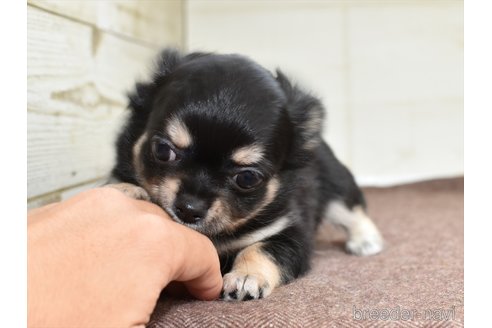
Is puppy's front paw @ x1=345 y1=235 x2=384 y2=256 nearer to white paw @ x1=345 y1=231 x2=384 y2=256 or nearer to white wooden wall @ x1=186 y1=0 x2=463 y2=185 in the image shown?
white paw @ x1=345 y1=231 x2=384 y2=256

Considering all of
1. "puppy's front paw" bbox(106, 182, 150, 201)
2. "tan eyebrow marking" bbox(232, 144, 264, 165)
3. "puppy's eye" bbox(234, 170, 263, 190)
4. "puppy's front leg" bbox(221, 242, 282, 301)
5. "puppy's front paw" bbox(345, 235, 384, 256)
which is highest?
"tan eyebrow marking" bbox(232, 144, 264, 165)

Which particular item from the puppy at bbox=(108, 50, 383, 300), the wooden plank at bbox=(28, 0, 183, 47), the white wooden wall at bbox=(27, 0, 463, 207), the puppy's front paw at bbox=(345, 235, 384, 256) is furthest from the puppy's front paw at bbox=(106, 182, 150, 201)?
the white wooden wall at bbox=(27, 0, 463, 207)

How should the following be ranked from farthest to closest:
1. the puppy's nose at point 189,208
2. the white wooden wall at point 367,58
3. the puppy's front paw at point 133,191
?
the white wooden wall at point 367,58
the puppy's front paw at point 133,191
the puppy's nose at point 189,208

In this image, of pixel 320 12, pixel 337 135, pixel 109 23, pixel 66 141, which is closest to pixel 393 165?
pixel 337 135

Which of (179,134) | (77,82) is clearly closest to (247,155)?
(179,134)

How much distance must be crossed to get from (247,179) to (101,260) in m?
0.47

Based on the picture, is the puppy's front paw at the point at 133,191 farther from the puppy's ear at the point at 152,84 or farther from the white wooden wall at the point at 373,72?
the white wooden wall at the point at 373,72

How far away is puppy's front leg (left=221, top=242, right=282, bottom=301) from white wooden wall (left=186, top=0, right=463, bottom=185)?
1.98 m

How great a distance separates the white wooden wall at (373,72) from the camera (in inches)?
129


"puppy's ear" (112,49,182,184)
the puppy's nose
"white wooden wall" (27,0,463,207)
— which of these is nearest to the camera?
the puppy's nose

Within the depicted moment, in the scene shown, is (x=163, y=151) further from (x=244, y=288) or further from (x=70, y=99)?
(x=70, y=99)

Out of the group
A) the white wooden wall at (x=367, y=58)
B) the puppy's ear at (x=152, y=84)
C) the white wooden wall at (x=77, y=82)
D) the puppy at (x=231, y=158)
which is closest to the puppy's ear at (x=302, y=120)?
the puppy at (x=231, y=158)

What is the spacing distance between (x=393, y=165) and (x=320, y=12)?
3.31ft

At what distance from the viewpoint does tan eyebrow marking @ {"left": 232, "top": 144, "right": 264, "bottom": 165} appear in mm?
1293
